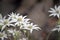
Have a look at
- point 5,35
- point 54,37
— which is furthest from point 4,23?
point 54,37

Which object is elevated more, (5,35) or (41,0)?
(41,0)

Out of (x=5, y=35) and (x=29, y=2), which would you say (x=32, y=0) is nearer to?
(x=29, y=2)

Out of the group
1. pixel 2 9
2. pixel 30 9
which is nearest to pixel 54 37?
pixel 30 9

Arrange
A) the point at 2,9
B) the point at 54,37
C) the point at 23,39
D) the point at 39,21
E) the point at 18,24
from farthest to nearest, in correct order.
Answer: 1. the point at 2,9
2. the point at 39,21
3. the point at 54,37
4. the point at 23,39
5. the point at 18,24

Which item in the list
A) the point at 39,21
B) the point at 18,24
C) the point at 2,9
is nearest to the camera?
the point at 18,24

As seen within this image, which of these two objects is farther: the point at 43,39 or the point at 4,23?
the point at 43,39

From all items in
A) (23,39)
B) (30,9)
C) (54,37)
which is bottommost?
(23,39)

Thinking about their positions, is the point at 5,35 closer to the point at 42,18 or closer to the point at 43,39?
the point at 43,39
